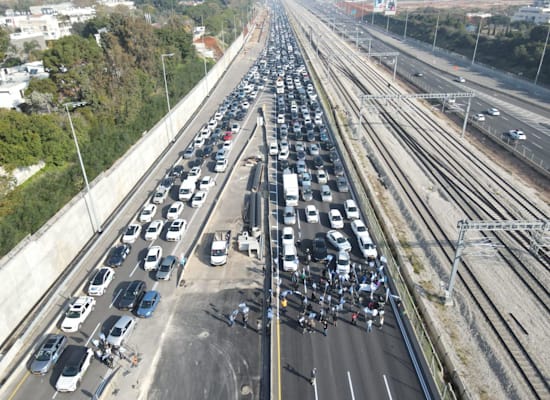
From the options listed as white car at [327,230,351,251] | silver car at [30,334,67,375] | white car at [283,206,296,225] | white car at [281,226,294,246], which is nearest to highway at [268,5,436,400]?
white car at [281,226,294,246]

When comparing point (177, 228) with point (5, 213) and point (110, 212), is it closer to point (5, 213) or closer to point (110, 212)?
point (110, 212)

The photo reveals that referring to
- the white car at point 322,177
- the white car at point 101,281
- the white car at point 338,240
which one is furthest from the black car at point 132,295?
the white car at point 322,177

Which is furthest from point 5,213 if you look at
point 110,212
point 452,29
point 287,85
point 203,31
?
point 452,29

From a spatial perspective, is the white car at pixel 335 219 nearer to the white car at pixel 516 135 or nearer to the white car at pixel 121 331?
the white car at pixel 121 331

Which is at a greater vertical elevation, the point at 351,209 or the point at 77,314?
the point at 351,209

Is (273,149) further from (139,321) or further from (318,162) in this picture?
(139,321)

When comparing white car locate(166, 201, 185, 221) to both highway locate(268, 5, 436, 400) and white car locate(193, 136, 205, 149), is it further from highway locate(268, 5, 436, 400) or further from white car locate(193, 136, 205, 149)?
white car locate(193, 136, 205, 149)

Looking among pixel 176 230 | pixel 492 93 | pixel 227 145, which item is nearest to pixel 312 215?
pixel 176 230
